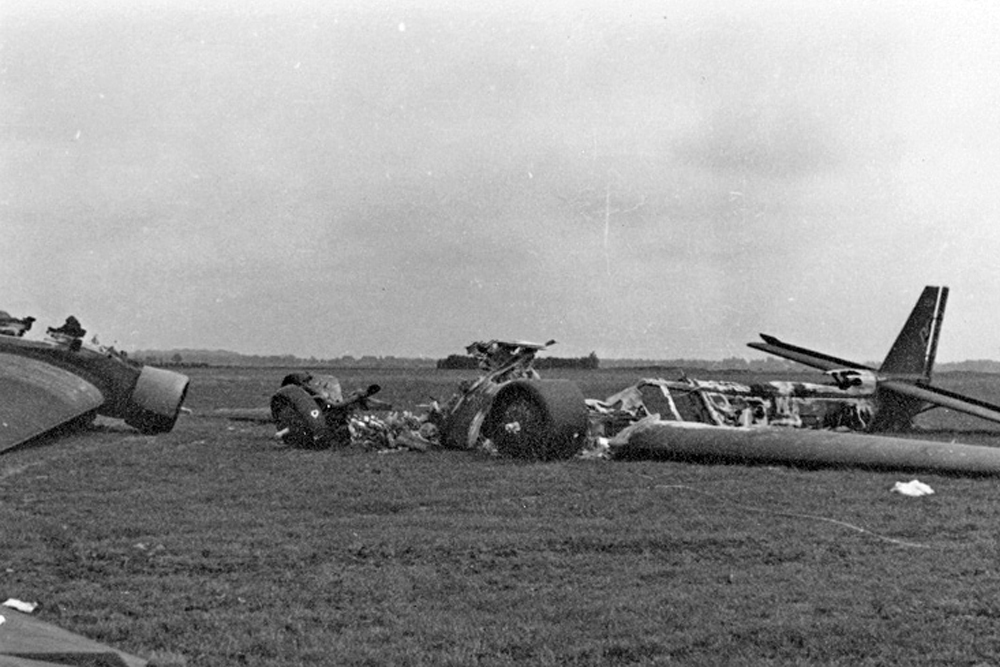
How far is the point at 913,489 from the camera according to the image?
430 inches

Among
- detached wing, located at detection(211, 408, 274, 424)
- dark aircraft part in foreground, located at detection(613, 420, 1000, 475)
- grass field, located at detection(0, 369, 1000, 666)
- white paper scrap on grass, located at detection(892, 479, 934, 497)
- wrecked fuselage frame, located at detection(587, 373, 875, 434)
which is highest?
wrecked fuselage frame, located at detection(587, 373, 875, 434)

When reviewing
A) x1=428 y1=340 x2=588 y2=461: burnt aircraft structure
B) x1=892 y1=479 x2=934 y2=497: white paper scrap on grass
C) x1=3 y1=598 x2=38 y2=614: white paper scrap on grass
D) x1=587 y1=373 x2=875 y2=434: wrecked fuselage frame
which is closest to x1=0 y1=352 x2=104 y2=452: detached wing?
x1=428 y1=340 x2=588 y2=461: burnt aircraft structure

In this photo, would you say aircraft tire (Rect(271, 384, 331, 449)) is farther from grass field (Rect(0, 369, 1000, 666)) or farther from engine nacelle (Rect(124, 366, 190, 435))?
grass field (Rect(0, 369, 1000, 666))

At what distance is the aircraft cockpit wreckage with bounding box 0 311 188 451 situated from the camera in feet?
51.6

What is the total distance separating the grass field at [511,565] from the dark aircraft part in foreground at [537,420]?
50.4 inches

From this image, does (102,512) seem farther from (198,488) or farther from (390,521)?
(390,521)

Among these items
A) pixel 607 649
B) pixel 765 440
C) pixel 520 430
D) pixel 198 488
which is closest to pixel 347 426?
pixel 520 430

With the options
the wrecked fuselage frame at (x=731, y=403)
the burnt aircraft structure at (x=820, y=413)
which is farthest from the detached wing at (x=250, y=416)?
the wrecked fuselage frame at (x=731, y=403)

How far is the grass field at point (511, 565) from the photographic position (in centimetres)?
561

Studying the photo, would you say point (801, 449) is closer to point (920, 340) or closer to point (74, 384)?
point (920, 340)

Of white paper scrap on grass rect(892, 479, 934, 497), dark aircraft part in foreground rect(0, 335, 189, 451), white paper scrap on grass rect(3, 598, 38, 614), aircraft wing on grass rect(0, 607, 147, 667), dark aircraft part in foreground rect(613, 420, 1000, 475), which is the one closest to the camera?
aircraft wing on grass rect(0, 607, 147, 667)

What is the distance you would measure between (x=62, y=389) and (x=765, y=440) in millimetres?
11875

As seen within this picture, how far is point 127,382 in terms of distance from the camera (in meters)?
19.3

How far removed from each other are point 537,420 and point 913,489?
5427 millimetres
